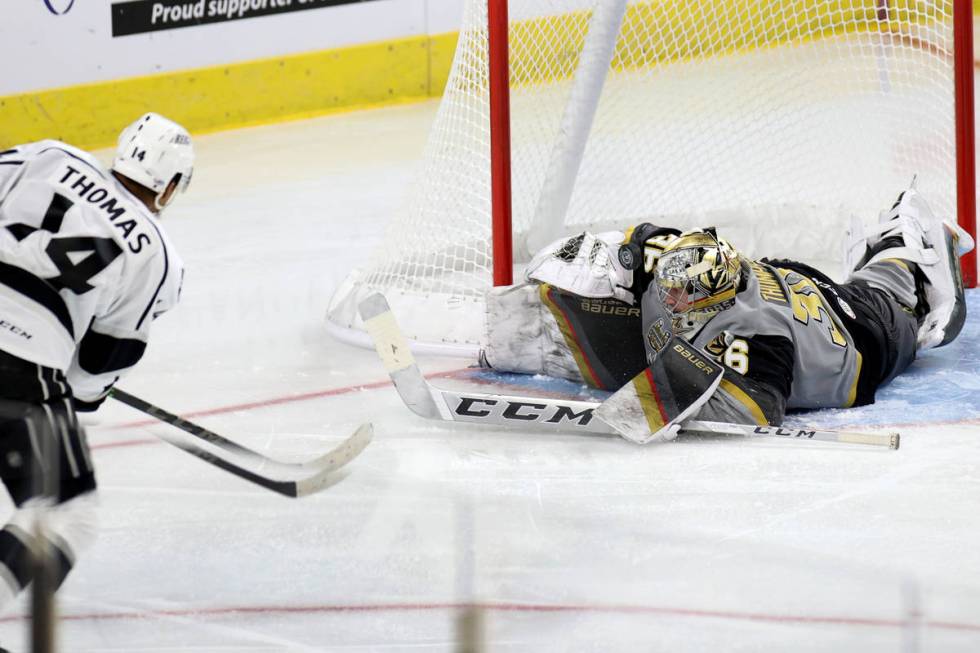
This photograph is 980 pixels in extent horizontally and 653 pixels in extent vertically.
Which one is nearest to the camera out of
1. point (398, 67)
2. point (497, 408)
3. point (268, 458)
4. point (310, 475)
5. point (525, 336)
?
point (310, 475)

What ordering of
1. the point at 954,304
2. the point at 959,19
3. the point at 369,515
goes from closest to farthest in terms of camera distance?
the point at 369,515 < the point at 954,304 < the point at 959,19

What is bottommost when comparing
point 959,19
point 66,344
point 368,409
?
point 368,409

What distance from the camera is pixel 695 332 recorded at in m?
3.43

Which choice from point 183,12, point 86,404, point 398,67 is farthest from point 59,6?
point 86,404

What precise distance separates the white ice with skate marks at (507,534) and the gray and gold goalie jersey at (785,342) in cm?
10

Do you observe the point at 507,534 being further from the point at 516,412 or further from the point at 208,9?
the point at 208,9

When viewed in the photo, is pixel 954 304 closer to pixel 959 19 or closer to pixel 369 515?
pixel 959 19

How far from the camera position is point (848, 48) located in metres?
5.21

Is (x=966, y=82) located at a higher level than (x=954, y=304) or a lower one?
higher

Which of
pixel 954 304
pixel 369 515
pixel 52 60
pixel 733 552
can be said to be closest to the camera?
pixel 733 552

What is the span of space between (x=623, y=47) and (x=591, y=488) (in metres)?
2.71

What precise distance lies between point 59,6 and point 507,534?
4661 millimetres

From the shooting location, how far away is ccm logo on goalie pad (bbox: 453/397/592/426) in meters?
3.44

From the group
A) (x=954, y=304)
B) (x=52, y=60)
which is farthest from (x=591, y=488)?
(x=52, y=60)
